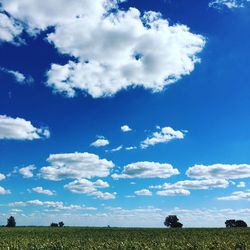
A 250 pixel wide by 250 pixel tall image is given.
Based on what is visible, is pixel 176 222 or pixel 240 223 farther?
pixel 176 222

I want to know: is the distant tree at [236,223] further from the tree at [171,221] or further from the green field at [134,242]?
the green field at [134,242]

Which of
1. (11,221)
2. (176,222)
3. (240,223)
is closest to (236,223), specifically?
(240,223)

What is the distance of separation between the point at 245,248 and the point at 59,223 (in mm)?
143727

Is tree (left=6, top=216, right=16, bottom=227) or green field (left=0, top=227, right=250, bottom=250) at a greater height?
tree (left=6, top=216, right=16, bottom=227)

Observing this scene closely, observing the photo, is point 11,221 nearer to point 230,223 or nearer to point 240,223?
point 230,223

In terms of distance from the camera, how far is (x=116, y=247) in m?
37.8

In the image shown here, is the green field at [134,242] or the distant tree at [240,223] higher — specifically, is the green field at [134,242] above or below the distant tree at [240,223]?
below

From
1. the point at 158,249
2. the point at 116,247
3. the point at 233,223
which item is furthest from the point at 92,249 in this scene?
the point at 233,223

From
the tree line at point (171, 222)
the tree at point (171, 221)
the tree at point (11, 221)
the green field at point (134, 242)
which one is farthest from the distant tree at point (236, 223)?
the green field at point (134, 242)

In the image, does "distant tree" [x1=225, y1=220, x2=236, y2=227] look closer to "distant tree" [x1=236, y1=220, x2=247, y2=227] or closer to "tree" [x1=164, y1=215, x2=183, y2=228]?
"distant tree" [x1=236, y1=220, x2=247, y2=227]

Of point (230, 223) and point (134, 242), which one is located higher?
point (230, 223)

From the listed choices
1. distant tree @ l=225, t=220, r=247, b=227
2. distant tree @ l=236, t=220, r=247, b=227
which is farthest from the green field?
distant tree @ l=225, t=220, r=247, b=227

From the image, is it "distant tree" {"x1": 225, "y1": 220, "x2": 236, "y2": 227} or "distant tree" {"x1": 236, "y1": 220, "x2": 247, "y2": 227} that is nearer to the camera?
Result: "distant tree" {"x1": 236, "y1": 220, "x2": 247, "y2": 227}

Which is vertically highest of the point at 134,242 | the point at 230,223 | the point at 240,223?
the point at 230,223
